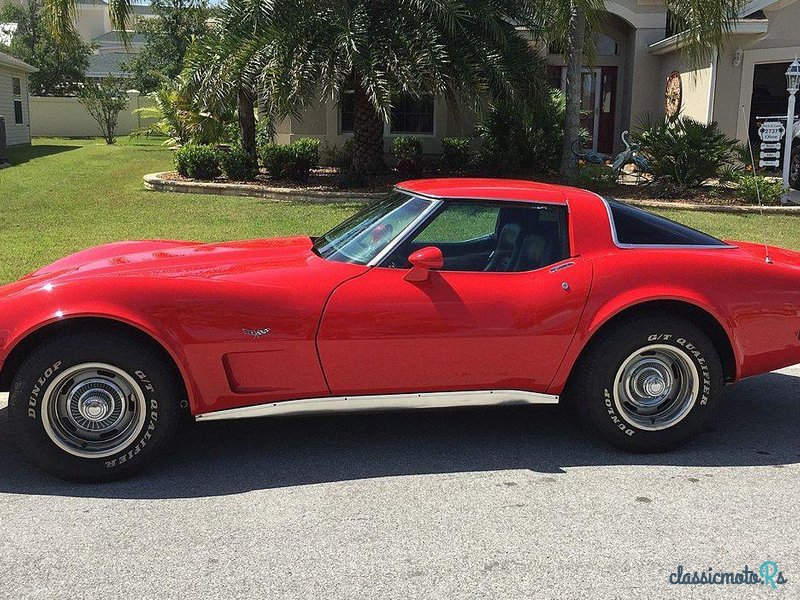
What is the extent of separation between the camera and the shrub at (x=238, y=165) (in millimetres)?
16516

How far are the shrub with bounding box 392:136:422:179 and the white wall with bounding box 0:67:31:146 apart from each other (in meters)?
16.9

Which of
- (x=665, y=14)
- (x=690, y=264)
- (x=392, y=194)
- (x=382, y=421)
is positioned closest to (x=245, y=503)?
(x=382, y=421)

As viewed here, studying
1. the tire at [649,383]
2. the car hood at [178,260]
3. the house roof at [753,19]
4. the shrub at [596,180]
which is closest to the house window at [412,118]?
the shrub at [596,180]

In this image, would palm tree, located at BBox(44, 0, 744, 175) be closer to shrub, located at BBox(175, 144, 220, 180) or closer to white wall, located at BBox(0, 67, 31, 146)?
shrub, located at BBox(175, 144, 220, 180)

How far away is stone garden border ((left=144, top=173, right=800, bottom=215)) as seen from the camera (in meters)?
13.4

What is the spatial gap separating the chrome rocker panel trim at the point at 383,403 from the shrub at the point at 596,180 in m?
11.5

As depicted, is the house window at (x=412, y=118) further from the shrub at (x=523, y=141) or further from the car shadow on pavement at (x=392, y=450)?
the car shadow on pavement at (x=392, y=450)

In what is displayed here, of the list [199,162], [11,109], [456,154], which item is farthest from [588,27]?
[11,109]

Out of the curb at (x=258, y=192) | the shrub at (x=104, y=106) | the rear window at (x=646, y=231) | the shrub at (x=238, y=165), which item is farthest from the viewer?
the shrub at (x=104, y=106)

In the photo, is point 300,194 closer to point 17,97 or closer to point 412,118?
point 412,118

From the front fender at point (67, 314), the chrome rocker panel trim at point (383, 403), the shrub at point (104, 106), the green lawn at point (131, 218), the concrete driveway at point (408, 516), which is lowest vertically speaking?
the concrete driveway at point (408, 516)

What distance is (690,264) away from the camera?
4230 mm

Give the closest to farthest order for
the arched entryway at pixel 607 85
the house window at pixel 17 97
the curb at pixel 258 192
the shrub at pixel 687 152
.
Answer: the shrub at pixel 687 152
the curb at pixel 258 192
the arched entryway at pixel 607 85
the house window at pixel 17 97

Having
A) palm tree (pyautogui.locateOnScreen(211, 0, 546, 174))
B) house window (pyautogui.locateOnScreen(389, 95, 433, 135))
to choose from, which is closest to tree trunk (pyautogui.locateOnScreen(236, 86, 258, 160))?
palm tree (pyautogui.locateOnScreen(211, 0, 546, 174))
